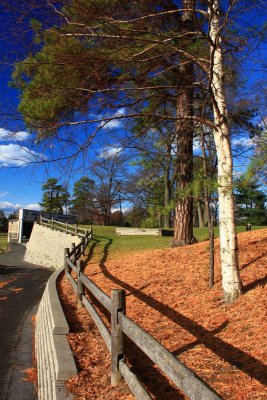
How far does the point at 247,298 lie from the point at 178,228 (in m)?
8.86

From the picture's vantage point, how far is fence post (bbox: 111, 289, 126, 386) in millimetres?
4059

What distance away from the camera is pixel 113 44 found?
23.0 ft

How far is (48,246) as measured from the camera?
3183 centimetres

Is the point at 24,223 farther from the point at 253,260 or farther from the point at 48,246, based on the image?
the point at 253,260

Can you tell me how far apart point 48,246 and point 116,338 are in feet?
94.1

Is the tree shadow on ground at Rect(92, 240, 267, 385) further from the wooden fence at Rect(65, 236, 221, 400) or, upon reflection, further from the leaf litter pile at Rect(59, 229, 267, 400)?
the wooden fence at Rect(65, 236, 221, 400)

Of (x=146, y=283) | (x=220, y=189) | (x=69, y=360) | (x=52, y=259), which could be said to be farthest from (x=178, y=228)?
(x=52, y=259)

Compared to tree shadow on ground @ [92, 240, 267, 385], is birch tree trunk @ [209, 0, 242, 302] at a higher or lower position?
higher

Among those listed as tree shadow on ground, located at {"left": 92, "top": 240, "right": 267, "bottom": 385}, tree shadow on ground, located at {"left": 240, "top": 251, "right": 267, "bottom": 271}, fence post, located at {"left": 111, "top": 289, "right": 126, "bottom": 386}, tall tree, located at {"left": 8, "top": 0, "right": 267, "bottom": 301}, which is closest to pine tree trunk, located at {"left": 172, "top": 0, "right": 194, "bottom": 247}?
tall tree, located at {"left": 8, "top": 0, "right": 267, "bottom": 301}

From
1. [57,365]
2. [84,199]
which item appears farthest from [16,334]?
[84,199]

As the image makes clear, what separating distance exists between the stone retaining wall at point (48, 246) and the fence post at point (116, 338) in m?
21.7

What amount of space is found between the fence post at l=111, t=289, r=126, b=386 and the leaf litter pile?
0.13 m

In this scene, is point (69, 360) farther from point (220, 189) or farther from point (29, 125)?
point (29, 125)

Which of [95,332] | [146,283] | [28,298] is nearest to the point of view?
[95,332]
